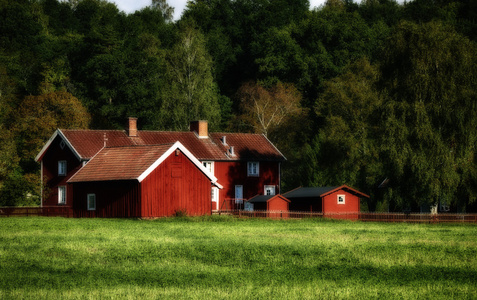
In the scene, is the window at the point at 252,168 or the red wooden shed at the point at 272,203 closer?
the red wooden shed at the point at 272,203

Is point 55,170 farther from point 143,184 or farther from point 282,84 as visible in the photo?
point 282,84

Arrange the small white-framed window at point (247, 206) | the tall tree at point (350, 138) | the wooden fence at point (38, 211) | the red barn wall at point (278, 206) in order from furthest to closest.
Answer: the tall tree at point (350, 138) < the small white-framed window at point (247, 206) < the red barn wall at point (278, 206) < the wooden fence at point (38, 211)

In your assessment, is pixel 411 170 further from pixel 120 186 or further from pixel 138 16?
pixel 138 16

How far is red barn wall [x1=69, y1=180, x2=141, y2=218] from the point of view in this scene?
5259 cm

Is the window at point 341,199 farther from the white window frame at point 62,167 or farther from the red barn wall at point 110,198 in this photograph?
the white window frame at point 62,167

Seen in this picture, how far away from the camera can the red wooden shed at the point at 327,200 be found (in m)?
61.7

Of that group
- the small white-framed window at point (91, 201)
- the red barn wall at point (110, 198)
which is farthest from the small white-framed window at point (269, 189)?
the red barn wall at point (110, 198)

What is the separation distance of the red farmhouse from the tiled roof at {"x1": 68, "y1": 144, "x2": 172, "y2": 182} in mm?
1571

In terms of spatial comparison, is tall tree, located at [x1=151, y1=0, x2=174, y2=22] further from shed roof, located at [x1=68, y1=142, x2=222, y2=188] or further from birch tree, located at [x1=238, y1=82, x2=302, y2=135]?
shed roof, located at [x1=68, y1=142, x2=222, y2=188]

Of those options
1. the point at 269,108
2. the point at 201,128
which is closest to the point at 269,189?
the point at 201,128

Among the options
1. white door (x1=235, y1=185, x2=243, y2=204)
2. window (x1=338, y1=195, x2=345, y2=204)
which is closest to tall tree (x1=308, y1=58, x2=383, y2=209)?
window (x1=338, y1=195, x2=345, y2=204)

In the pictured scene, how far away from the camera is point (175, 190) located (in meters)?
54.1

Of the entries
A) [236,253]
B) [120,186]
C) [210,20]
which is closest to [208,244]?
[236,253]

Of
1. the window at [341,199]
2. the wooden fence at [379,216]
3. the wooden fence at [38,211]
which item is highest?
the window at [341,199]
